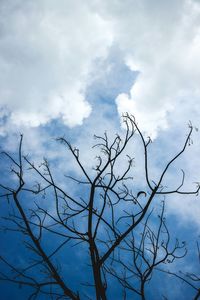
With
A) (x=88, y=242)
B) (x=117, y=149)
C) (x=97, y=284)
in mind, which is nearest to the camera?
(x=97, y=284)

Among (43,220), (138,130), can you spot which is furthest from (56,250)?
(138,130)

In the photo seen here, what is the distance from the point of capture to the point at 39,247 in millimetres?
5645

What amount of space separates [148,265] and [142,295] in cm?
60

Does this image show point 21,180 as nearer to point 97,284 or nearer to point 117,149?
point 117,149

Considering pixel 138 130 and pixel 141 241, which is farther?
pixel 141 241

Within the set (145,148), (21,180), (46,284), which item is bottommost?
(46,284)

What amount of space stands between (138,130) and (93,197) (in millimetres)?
1649

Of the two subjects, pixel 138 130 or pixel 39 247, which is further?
pixel 138 130

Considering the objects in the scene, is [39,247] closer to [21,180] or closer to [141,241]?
[21,180]

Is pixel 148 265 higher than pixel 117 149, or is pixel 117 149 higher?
pixel 117 149

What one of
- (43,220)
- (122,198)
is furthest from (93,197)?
(43,220)

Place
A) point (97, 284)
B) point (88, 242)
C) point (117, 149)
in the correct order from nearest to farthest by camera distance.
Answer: point (97, 284) < point (88, 242) < point (117, 149)

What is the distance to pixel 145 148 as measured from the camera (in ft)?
19.7

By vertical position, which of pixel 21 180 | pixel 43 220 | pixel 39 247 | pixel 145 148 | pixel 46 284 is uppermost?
pixel 145 148
